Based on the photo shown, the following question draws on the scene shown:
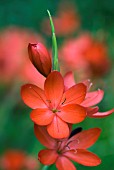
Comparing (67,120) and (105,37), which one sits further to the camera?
(105,37)

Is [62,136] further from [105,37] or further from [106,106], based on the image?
[105,37]

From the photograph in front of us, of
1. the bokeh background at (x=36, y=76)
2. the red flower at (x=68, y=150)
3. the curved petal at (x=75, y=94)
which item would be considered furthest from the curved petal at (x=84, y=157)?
the bokeh background at (x=36, y=76)

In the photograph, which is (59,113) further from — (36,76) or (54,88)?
(36,76)

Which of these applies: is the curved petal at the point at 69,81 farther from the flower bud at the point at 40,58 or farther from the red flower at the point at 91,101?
the flower bud at the point at 40,58

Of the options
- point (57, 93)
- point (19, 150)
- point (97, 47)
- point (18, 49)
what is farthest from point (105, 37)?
point (57, 93)

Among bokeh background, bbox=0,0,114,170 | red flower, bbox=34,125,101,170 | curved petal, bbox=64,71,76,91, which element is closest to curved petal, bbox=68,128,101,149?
red flower, bbox=34,125,101,170

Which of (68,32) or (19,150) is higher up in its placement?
(68,32)

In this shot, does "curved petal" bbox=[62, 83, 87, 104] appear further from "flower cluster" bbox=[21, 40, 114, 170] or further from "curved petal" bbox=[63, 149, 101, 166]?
"curved petal" bbox=[63, 149, 101, 166]
